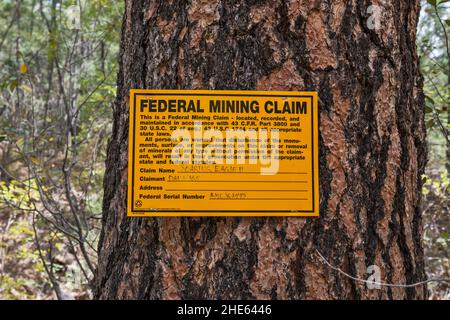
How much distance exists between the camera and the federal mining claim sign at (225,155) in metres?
1.05

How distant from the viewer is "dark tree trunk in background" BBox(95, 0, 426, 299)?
1025mm

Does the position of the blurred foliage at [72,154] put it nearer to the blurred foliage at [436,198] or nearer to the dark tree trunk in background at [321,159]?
the blurred foliage at [436,198]

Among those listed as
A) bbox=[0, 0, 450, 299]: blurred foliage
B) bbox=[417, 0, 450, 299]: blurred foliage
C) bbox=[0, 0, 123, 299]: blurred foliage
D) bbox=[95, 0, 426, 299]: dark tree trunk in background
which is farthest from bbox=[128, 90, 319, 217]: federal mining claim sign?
bbox=[417, 0, 450, 299]: blurred foliage

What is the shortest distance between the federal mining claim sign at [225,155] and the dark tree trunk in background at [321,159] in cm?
3

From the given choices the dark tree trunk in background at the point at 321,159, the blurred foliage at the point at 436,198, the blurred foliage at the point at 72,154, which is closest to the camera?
the dark tree trunk in background at the point at 321,159

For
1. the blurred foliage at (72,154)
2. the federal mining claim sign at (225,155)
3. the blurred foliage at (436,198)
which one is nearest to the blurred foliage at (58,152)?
the blurred foliage at (72,154)

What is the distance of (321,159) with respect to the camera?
1.06 m

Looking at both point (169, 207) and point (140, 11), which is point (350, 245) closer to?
point (169, 207)

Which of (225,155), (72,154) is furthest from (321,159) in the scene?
(72,154)

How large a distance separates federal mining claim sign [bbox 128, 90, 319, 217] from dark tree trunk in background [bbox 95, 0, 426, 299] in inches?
1.1

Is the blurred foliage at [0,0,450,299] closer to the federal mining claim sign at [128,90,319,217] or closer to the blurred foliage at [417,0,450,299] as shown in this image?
the blurred foliage at [417,0,450,299]

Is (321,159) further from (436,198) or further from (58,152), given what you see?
(58,152)

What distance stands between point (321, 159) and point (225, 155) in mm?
229

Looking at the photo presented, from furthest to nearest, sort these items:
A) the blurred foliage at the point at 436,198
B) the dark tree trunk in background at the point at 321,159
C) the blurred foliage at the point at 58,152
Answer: the blurred foliage at the point at 436,198 < the blurred foliage at the point at 58,152 < the dark tree trunk in background at the point at 321,159
